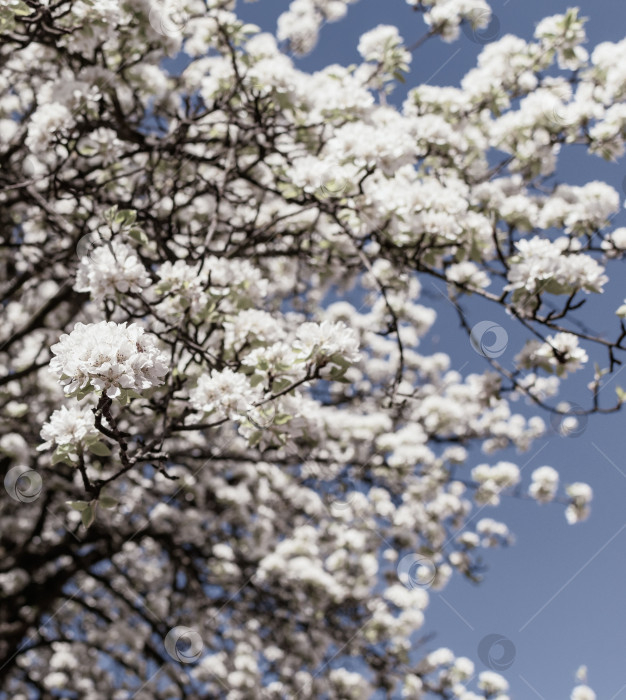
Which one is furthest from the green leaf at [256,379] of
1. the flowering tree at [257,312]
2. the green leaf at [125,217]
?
the green leaf at [125,217]

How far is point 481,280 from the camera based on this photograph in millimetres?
3246

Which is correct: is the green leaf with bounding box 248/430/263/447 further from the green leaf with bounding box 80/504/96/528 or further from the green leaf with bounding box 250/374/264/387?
the green leaf with bounding box 80/504/96/528

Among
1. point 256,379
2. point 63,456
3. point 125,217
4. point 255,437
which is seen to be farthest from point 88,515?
point 125,217

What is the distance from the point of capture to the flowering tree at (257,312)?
2168mm

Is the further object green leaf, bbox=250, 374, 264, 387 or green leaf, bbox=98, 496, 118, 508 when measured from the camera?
green leaf, bbox=250, 374, 264, 387

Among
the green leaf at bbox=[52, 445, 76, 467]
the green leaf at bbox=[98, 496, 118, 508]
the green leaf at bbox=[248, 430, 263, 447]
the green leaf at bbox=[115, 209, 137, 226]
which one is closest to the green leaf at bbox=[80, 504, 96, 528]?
the green leaf at bbox=[98, 496, 118, 508]

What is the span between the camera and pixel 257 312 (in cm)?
228

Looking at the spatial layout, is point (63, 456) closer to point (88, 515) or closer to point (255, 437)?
point (88, 515)

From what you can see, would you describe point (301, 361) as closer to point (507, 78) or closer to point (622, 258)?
point (622, 258)

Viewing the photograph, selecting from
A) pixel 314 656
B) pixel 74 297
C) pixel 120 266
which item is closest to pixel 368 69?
pixel 74 297

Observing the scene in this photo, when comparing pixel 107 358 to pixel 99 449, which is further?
pixel 99 449

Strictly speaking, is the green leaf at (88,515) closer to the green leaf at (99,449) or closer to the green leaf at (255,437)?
the green leaf at (99,449)

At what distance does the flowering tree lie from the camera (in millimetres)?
2168

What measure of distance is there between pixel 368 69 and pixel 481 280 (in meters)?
2.25
